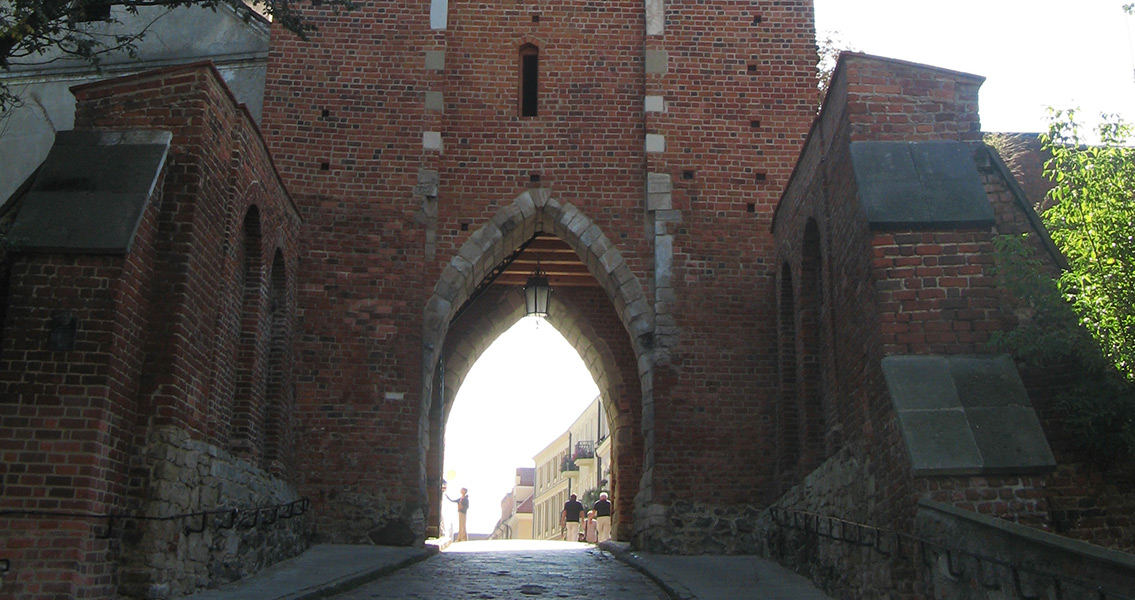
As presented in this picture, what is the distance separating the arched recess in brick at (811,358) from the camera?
34.5 ft

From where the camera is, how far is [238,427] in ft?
32.9

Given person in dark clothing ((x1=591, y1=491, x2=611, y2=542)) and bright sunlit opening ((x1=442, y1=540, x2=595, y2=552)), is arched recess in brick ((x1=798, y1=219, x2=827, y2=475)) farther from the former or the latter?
person in dark clothing ((x1=591, y1=491, x2=611, y2=542))

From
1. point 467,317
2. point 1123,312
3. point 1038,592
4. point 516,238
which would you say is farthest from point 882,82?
point 467,317

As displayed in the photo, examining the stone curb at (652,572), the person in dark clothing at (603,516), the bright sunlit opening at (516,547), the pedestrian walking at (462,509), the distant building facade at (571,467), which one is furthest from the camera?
the distant building facade at (571,467)

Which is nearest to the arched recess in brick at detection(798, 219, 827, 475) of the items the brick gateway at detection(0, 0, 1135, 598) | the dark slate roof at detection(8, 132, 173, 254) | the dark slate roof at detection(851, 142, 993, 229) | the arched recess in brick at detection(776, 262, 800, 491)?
the brick gateway at detection(0, 0, 1135, 598)

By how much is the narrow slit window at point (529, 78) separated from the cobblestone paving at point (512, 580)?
5.45 m

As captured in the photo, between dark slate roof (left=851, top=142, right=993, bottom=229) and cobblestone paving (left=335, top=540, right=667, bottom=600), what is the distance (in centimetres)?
343

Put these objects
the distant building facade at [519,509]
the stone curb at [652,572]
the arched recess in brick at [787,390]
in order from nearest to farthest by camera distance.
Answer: the stone curb at [652,572], the arched recess in brick at [787,390], the distant building facade at [519,509]

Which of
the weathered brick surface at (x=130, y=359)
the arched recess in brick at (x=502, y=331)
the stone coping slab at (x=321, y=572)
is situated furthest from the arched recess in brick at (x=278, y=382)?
the arched recess in brick at (x=502, y=331)

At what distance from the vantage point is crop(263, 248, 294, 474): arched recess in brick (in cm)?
1121

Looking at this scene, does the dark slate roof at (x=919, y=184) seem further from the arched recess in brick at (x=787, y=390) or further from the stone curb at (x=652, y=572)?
the arched recess in brick at (x=787, y=390)

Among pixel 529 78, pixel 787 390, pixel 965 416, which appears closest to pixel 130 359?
pixel 965 416

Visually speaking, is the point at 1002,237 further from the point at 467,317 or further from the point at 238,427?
the point at 467,317

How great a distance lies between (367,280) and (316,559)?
347cm
